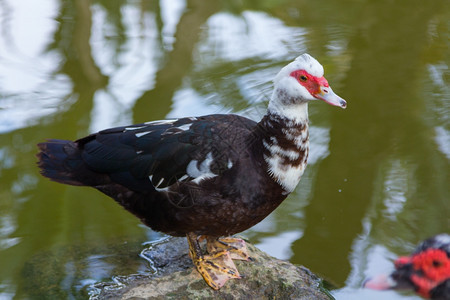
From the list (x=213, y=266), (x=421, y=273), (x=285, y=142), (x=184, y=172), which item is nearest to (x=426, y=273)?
(x=421, y=273)

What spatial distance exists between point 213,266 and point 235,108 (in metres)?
2.22

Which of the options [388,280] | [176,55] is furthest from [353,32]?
[388,280]

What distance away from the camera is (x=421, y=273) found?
3617 mm

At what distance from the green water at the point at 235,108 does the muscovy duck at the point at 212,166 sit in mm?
682

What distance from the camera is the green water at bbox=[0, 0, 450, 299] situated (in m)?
4.91

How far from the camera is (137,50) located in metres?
7.21

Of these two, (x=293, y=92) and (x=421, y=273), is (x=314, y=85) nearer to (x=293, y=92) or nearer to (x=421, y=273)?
(x=293, y=92)

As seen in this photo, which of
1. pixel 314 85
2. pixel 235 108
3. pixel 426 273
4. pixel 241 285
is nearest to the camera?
pixel 426 273

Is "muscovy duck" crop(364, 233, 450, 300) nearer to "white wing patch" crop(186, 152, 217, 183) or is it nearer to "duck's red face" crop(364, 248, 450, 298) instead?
"duck's red face" crop(364, 248, 450, 298)

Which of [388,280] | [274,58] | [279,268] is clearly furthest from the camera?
[274,58]

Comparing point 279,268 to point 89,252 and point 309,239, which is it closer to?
point 309,239

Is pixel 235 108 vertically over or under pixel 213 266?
over

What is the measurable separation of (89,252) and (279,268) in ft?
4.57

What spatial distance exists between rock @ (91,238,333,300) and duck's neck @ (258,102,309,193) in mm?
584
